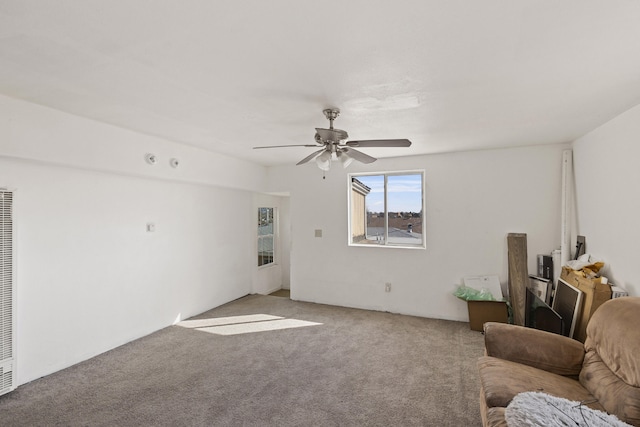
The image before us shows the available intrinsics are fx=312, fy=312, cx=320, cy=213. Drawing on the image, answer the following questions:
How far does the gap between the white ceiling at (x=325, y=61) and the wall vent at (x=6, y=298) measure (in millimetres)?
907

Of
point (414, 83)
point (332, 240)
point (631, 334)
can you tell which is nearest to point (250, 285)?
point (332, 240)

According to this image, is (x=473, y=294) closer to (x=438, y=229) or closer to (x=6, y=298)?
(x=438, y=229)

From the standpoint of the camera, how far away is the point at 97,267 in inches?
129

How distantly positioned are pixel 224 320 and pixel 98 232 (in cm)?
194

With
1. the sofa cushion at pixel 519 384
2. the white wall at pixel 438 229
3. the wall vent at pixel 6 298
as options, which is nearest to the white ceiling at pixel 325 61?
the wall vent at pixel 6 298

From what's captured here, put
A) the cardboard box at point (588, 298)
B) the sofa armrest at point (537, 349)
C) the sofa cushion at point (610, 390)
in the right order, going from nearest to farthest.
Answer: the sofa cushion at point (610, 390) → the sofa armrest at point (537, 349) → the cardboard box at point (588, 298)

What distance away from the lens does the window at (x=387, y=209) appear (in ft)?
15.1

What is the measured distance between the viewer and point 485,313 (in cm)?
384

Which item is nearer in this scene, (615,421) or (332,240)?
(615,421)

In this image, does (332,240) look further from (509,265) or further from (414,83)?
(414,83)

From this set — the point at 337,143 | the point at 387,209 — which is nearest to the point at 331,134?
the point at 337,143

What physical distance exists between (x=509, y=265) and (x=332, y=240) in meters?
2.46

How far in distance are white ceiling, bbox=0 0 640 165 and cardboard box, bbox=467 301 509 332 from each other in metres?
2.13

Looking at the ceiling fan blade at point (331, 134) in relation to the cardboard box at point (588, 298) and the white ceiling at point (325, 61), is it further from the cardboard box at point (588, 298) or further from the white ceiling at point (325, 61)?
the cardboard box at point (588, 298)
